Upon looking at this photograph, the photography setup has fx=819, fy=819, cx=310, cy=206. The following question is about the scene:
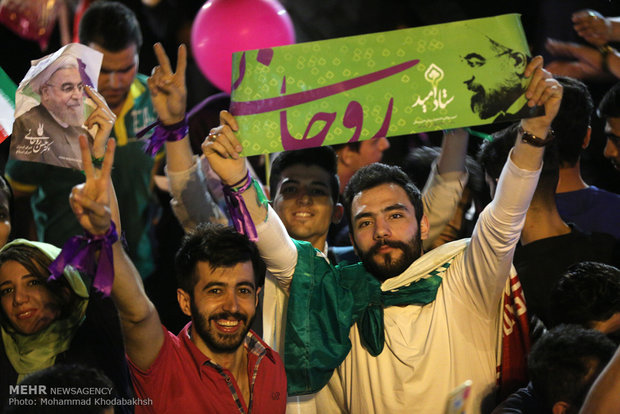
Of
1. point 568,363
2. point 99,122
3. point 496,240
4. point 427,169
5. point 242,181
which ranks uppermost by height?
point 99,122

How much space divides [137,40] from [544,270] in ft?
8.66

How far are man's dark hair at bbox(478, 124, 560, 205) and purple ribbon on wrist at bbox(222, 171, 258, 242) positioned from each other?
3.99 ft

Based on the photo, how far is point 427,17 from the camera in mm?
5836

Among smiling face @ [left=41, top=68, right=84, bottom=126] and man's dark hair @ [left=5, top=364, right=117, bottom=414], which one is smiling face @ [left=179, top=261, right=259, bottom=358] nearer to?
man's dark hair @ [left=5, top=364, right=117, bottom=414]

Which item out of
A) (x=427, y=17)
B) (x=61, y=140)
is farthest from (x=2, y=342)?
(x=427, y=17)

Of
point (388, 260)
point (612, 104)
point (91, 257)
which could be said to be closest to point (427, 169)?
point (612, 104)

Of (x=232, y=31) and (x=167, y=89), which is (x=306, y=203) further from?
(x=232, y=31)

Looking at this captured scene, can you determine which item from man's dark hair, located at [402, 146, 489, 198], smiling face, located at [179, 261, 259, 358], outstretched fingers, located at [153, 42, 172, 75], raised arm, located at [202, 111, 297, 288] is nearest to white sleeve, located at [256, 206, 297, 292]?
raised arm, located at [202, 111, 297, 288]

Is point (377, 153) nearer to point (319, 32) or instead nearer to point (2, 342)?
point (319, 32)

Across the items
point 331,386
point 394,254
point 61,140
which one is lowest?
point 331,386

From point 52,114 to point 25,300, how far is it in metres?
0.74

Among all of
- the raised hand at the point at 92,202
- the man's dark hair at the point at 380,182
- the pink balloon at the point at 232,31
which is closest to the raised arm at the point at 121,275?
the raised hand at the point at 92,202

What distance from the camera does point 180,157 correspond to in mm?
3639

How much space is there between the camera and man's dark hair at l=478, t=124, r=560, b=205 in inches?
142
